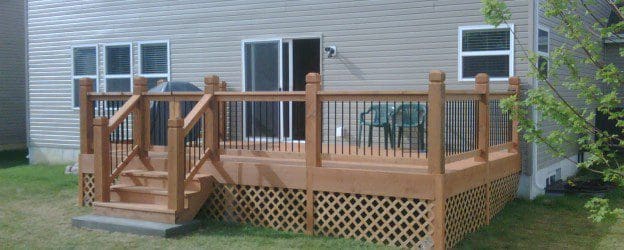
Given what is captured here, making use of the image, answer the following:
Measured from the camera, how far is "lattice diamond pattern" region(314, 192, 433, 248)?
6.62 meters

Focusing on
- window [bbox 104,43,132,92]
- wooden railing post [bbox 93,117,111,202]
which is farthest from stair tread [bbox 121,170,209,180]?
window [bbox 104,43,132,92]

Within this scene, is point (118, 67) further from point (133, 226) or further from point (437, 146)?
point (437, 146)

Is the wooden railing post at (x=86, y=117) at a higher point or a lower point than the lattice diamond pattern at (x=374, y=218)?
higher

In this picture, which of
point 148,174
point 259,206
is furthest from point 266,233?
point 148,174

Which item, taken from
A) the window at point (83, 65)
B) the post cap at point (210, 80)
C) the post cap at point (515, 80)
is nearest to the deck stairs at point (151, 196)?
the post cap at point (210, 80)

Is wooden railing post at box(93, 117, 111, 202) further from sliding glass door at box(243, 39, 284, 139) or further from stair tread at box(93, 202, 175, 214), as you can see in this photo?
sliding glass door at box(243, 39, 284, 139)

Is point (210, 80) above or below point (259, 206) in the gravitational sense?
above

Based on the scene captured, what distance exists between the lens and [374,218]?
695 cm

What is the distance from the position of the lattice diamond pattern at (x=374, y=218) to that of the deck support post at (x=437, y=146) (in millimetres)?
130

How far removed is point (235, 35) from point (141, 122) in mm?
3087

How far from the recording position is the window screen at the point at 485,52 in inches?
350

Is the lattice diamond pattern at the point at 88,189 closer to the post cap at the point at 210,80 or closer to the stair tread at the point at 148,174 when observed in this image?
the stair tread at the point at 148,174

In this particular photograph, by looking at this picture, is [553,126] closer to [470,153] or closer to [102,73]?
[470,153]

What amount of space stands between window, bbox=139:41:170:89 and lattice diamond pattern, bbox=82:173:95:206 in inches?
132
